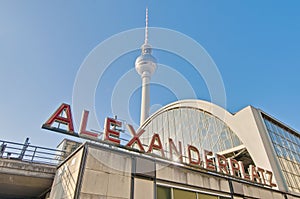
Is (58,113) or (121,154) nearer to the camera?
(121,154)

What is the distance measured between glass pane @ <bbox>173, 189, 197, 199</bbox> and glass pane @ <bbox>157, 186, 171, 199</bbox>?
42 centimetres

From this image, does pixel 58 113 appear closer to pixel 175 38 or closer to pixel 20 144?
pixel 20 144

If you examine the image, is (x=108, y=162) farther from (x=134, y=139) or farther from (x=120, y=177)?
(x=134, y=139)

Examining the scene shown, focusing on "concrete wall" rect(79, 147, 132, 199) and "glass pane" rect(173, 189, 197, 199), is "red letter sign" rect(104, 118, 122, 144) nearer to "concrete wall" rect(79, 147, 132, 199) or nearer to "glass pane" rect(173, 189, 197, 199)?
"concrete wall" rect(79, 147, 132, 199)

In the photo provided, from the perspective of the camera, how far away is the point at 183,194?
513 inches

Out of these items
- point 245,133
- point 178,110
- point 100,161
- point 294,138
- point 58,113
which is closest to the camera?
point 100,161

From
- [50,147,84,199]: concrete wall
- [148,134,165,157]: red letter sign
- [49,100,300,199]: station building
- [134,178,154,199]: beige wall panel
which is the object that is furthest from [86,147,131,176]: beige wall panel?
[148,134,165,157]: red letter sign

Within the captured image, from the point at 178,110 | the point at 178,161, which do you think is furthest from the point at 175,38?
the point at 178,110

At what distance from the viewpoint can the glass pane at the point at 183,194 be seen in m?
12.8

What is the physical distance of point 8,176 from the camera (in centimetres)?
1338

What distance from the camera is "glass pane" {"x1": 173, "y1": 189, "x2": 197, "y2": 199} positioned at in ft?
42.0

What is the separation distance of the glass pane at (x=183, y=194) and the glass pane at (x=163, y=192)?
42 cm

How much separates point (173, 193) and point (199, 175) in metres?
2.64

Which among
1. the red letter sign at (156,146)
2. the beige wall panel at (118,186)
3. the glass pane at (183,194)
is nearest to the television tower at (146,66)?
the red letter sign at (156,146)
